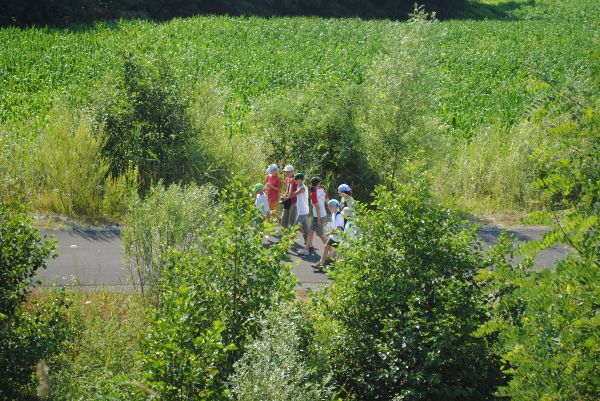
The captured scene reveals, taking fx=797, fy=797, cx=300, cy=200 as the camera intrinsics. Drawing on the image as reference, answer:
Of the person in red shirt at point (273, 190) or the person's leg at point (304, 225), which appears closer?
the person's leg at point (304, 225)

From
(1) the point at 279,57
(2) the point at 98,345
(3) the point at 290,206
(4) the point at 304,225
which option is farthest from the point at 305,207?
(1) the point at 279,57

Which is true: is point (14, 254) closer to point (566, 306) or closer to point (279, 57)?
point (566, 306)

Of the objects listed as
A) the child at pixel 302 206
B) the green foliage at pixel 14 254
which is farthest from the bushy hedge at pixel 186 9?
the green foliage at pixel 14 254

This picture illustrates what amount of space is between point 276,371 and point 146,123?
11.5m

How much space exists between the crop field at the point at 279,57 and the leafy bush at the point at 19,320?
8.62 metres

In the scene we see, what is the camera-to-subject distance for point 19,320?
9391mm

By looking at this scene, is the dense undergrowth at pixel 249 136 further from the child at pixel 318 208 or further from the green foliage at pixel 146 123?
the child at pixel 318 208

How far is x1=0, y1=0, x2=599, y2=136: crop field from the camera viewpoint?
24469 mm

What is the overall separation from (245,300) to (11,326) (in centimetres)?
280

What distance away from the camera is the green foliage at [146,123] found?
1738 centimetres

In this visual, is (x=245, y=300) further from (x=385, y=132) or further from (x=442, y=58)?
(x=442, y=58)

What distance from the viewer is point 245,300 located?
28.6 feet

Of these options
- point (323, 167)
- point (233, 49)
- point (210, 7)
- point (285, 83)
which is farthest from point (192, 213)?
point (210, 7)

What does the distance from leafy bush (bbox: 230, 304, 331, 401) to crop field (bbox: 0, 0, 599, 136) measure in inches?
452
